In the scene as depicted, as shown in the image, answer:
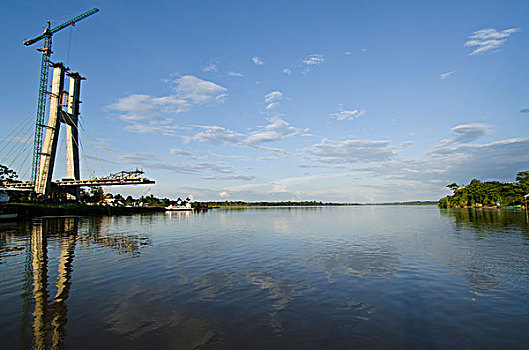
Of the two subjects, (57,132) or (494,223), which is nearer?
(494,223)

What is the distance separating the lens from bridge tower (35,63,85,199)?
269 ft

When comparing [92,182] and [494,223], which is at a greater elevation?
Result: [92,182]

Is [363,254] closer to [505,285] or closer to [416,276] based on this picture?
[416,276]

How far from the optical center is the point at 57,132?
8600 centimetres

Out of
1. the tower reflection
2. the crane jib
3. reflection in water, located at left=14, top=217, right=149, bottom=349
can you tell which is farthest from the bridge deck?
the tower reflection

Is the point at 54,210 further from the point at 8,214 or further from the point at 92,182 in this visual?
the point at 8,214

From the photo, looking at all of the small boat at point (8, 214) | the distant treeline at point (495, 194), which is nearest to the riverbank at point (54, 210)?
the small boat at point (8, 214)

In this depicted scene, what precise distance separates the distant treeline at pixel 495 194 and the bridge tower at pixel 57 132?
565 ft

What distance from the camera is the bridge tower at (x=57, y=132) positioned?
81.9 meters

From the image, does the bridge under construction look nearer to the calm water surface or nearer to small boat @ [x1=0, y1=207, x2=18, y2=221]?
small boat @ [x1=0, y1=207, x2=18, y2=221]

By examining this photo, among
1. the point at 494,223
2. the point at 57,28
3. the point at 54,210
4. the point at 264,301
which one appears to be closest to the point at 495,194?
the point at 494,223

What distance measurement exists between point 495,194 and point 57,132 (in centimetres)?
18630

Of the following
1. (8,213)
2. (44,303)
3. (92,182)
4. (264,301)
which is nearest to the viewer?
(44,303)

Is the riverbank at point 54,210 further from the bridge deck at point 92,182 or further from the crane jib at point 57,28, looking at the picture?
the crane jib at point 57,28
